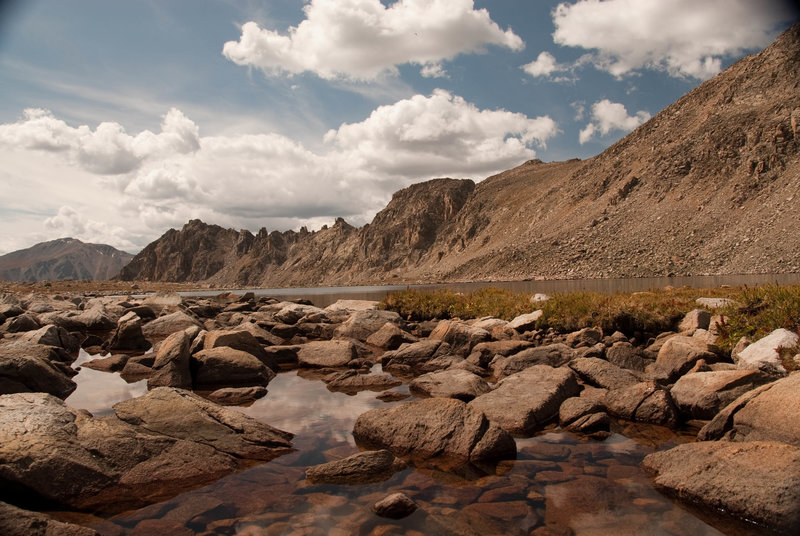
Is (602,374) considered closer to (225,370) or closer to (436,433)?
(436,433)

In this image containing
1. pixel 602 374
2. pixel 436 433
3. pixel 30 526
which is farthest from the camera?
pixel 602 374

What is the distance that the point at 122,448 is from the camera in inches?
269

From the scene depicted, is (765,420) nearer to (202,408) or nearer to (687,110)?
(202,408)

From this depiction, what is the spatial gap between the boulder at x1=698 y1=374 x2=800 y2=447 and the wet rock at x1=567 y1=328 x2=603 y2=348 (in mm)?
7429

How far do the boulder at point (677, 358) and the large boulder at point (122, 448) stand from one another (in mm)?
9149

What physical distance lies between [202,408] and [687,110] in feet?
404

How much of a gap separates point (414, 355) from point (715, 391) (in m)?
9.18

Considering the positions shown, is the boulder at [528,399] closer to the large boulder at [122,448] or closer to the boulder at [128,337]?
the large boulder at [122,448]

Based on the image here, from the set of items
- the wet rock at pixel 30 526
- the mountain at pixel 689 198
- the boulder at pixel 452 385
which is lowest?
the boulder at pixel 452 385

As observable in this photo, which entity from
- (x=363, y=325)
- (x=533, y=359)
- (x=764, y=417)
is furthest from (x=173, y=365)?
(x=764, y=417)

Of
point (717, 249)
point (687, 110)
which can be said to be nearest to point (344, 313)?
point (717, 249)

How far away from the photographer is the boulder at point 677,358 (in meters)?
10.8

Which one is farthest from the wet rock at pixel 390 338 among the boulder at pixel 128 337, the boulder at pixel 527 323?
the boulder at pixel 128 337

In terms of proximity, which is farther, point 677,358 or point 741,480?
point 677,358
